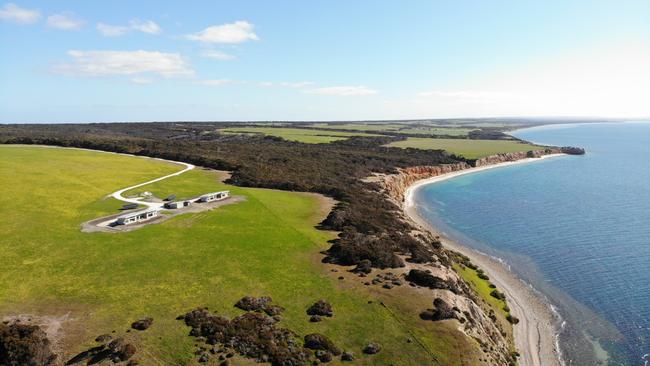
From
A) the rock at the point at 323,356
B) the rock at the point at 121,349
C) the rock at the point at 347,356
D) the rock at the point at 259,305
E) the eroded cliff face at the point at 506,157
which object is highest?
the rock at the point at 121,349

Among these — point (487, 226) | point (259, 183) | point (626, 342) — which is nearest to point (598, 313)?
point (626, 342)

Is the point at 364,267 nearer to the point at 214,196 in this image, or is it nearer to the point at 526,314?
the point at 526,314

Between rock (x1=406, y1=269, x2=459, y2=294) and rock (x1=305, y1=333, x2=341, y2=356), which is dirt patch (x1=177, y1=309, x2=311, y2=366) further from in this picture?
rock (x1=406, y1=269, x2=459, y2=294)

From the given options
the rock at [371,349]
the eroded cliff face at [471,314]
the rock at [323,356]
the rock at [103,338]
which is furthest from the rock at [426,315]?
the rock at [103,338]

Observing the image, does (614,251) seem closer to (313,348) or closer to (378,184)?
(378,184)

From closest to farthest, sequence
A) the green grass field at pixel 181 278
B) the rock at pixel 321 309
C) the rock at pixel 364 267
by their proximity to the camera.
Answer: the green grass field at pixel 181 278 < the rock at pixel 321 309 < the rock at pixel 364 267

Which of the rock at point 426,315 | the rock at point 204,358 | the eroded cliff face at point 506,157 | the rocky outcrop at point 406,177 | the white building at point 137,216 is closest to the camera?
the rock at point 204,358

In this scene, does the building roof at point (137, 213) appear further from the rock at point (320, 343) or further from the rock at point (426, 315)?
the rock at point (426, 315)
